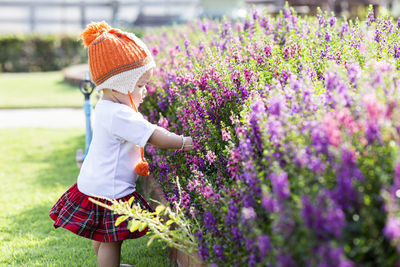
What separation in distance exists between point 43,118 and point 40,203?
16.6 ft

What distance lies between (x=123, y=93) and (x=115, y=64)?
7.3 inches

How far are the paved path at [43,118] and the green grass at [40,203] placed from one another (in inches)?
26.4

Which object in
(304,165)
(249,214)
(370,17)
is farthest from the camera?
(370,17)

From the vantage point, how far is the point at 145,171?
2871 mm

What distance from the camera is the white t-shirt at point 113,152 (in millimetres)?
2740

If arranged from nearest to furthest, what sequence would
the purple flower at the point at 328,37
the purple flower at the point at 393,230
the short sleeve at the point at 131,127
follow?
1. the purple flower at the point at 393,230
2. the short sleeve at the point at 131,127
3. the purple flower at the point at 328,37

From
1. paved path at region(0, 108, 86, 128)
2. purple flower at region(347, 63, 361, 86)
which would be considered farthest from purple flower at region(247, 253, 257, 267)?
paved path at region(0, 108, 86, 128)

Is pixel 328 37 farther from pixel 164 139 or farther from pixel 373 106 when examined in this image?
pixel 373 106

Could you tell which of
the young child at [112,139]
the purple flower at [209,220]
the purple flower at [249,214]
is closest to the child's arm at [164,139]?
the young child at [112,139]

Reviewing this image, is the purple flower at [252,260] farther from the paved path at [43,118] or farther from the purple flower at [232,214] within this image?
the paved path at [43,118]

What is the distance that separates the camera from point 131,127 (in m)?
2.72

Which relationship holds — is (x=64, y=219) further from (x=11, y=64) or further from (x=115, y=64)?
(x=11, y=64)

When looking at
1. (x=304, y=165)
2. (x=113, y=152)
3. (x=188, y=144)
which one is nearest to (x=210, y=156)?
(x=188, y=144)

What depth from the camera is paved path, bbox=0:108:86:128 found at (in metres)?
8.60
